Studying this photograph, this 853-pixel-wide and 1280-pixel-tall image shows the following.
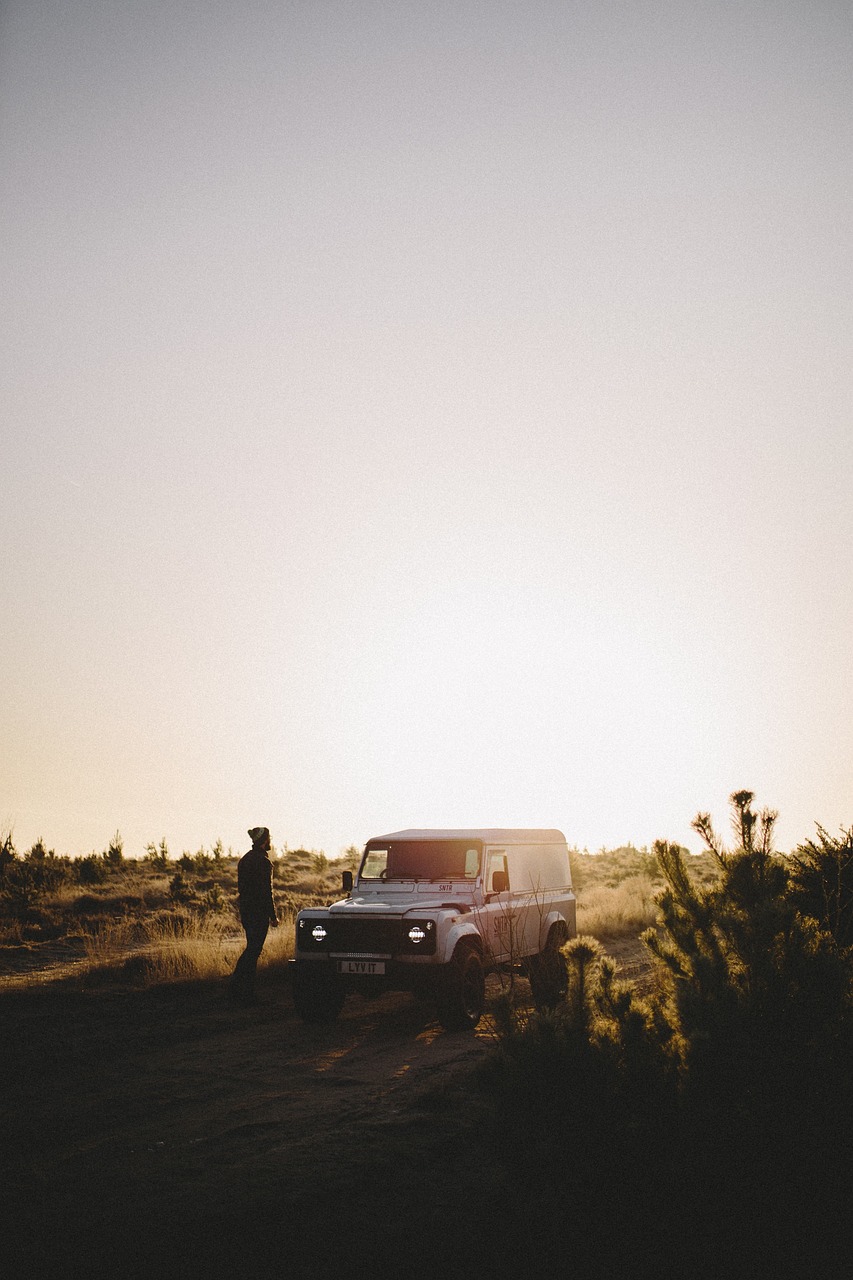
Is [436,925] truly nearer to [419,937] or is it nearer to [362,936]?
[419,937]

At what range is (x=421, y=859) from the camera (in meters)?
11.7

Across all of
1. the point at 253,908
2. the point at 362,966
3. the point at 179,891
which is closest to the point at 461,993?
the point at 362,966

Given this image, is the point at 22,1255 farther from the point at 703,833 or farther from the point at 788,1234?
the point at 703,833

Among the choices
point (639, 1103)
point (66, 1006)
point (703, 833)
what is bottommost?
point (66, 1006)

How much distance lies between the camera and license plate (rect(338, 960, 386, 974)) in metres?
9.98

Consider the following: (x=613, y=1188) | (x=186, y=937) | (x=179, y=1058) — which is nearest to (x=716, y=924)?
(x=613, y=1188)

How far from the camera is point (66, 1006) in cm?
1145

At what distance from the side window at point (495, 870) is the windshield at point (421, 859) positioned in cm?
21

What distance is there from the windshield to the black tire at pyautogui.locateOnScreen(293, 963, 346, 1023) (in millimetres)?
1652

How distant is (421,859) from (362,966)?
1.93m

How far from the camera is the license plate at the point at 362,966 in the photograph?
32.7ft

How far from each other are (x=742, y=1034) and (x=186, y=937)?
14.9m

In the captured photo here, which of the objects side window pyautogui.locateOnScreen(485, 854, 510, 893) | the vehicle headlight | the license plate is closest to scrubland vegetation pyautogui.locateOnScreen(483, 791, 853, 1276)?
the vehicle headlight

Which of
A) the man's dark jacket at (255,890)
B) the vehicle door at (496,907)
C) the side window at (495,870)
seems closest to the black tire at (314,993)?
the man's dark jacket at (255,890)
